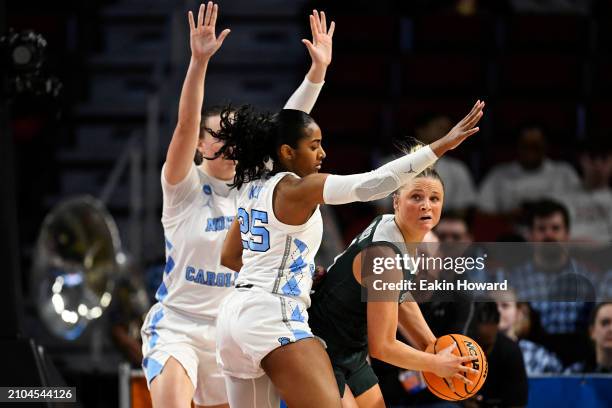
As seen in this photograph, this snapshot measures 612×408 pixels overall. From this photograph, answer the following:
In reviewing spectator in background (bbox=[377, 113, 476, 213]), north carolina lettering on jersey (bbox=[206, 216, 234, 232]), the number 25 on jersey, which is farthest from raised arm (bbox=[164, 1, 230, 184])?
spectator in background (bbox=[377, 113, 476, 213])

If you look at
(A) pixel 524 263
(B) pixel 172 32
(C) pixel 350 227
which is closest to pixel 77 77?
(B) pixel 172 32

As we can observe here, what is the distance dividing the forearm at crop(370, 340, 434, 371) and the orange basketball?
0.39ft

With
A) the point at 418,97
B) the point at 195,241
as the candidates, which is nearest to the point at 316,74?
the point at 195,241

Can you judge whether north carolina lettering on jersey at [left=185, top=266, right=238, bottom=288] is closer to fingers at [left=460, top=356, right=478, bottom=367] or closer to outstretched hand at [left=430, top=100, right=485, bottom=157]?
fingers at [left=460, top=356, right=478, bottom=367]

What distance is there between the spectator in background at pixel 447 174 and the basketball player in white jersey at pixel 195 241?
3.13 m

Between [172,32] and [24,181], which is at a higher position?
[172,32]

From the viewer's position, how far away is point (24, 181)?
989 centimetres

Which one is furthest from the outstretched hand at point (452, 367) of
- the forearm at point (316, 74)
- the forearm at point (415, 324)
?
the forearm at point (316, 74)

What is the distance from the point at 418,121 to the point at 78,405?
3.89 metres

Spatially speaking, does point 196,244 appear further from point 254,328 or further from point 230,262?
point 254,328

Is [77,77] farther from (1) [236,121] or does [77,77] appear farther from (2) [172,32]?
(1) [236,121]

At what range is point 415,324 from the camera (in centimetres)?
509

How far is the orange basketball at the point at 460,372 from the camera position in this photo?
4.88m

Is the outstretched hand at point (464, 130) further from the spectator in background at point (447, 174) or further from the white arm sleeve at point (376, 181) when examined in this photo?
the spectator in background at point (447, 174)
